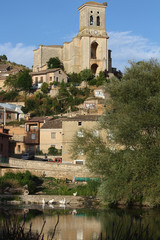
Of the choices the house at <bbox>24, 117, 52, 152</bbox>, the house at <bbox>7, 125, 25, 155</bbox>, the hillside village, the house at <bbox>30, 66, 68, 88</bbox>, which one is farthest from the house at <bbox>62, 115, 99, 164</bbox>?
the house at <bbox>30, 66, 68, 88</bbox>

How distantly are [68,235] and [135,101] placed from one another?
9.38 metres

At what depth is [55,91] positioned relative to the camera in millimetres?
77062

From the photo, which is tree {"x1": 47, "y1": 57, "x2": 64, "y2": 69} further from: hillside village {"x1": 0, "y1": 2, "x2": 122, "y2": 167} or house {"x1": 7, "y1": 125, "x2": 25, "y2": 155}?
house {"x1": 7, "y1": 125, "x2": 25, "y2": 155}

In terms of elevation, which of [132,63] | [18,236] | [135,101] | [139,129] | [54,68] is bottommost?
[18,236]

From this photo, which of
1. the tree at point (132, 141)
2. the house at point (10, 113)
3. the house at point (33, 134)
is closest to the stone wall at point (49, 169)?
the tree at point (132, 141)

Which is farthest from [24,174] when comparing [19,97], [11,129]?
[19,97]

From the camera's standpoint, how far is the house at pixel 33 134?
56419 millimetres

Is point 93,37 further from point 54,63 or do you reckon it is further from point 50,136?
point 50,136

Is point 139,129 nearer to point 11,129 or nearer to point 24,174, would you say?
point 24,174

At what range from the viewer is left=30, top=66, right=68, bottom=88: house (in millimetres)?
82188

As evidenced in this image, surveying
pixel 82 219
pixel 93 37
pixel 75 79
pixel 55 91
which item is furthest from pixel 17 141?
pixel 93 37

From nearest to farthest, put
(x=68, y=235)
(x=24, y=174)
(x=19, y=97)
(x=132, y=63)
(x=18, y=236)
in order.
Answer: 1. (x=18, y=236)
2. (x=68, y=235)
3. (x=132, y=63)
4. (x=24, y=174)
5. (x=19, y=97)

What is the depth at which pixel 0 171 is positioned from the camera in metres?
39.6

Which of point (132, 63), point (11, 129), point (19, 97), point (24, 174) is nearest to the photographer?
point (132, 63)
